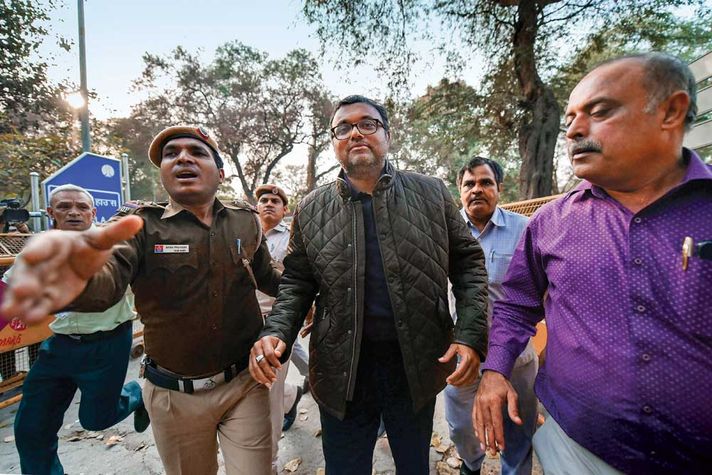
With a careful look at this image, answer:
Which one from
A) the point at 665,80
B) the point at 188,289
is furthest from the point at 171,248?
the point at 665,80

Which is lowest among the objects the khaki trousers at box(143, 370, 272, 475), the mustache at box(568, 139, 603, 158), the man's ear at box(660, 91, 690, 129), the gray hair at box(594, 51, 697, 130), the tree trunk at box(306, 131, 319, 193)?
the khaki trousers at box(143, 370, 272, 475)

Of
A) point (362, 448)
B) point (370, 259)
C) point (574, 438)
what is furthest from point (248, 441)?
point (574, 438)

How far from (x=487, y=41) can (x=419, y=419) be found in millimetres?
9623

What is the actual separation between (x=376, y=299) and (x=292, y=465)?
2087mm

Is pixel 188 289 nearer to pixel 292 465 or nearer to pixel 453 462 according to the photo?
pixel 292 465

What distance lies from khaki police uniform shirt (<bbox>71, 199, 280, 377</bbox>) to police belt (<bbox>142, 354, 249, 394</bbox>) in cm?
3

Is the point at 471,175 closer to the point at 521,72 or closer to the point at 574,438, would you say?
the point at 574,438

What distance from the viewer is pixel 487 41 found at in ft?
28.6

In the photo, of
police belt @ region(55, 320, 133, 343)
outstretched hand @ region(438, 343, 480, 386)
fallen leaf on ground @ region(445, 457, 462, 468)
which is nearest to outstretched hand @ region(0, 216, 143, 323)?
outstretched hand @ region(438, 343, 480, 386)

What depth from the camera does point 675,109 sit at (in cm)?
126

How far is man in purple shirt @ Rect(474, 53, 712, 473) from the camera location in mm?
1114

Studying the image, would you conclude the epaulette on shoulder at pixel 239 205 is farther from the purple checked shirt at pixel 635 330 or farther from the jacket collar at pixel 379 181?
the purple checked shirt at pixel 635 330

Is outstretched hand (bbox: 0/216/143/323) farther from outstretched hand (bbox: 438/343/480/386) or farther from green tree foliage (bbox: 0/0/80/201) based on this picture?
green tree foliage (bbox: 0/0/80/201)

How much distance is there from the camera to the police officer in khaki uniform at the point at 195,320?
185 centimetres
